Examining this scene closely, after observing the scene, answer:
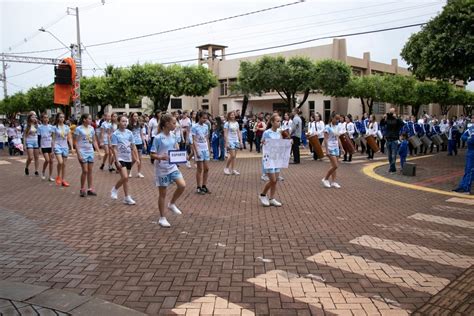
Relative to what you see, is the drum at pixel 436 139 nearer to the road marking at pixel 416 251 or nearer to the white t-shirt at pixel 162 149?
the road marking at pixel 416 251

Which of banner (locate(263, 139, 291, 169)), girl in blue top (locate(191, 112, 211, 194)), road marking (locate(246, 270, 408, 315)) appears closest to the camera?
road marking (locate(246, 270, 408, 315))

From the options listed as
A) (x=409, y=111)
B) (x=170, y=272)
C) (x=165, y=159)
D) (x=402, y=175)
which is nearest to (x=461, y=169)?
(x=402, y=175)

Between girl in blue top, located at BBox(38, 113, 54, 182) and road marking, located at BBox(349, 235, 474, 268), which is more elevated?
girl in blue top, located at BBox(38, 113, 54, 182)

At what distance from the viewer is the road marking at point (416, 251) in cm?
518

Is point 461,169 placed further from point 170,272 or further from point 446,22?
point 170,272

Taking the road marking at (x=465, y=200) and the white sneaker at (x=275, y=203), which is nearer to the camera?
the white sneaker at (x=275, y=203)

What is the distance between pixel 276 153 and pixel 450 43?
8.75 m

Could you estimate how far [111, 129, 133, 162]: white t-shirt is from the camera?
27.5 feet

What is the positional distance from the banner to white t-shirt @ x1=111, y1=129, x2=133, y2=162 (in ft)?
8.92

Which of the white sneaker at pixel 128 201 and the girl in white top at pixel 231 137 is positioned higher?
the girl in white top at pixel 231 137

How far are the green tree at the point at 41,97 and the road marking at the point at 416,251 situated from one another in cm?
5325

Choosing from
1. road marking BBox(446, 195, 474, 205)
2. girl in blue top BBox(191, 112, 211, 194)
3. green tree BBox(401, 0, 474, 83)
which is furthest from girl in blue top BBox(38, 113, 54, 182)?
green tree BBox(401, 0, 474, 83)

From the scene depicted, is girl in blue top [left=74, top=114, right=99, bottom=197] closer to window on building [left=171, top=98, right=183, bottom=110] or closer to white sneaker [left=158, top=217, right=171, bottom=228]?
white sneaker [left=158, top=217, right=171, bottom=228]

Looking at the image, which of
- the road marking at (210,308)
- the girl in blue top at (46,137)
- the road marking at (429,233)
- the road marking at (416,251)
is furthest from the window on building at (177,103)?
the road marking at (210,308)
